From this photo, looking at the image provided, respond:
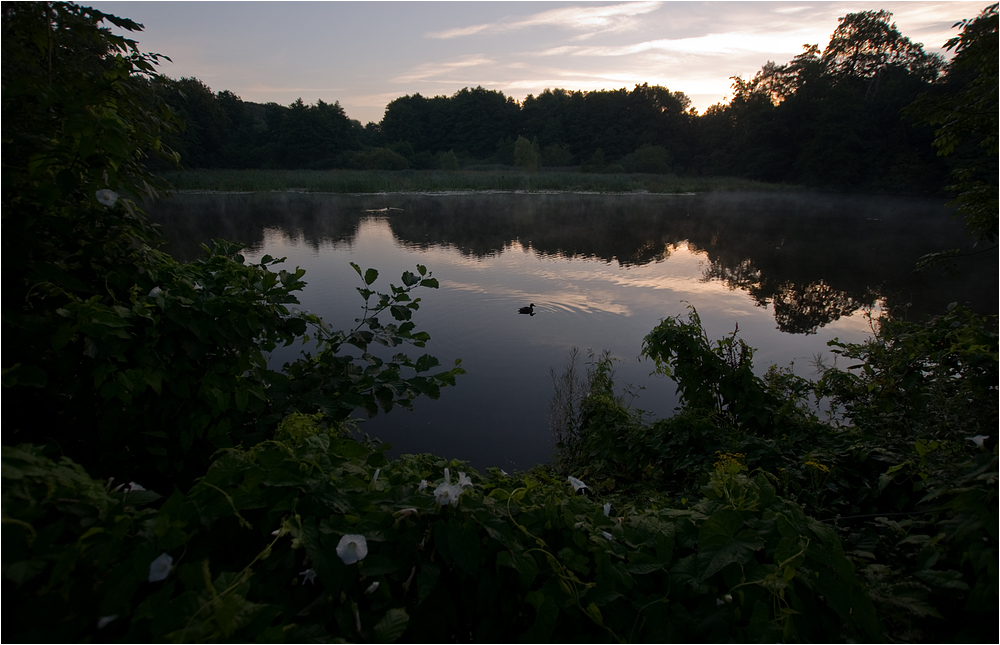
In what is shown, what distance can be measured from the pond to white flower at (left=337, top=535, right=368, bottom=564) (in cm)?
311

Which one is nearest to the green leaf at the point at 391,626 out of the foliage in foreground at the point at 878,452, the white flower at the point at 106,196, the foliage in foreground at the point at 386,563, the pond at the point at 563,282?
the foliage in foreground at the point at 386,563

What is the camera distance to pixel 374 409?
7.87ft

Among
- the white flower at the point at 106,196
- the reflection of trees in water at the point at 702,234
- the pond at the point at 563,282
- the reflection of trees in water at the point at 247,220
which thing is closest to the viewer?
the white flower at the point at 106,196

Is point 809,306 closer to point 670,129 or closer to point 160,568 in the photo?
point 160,568

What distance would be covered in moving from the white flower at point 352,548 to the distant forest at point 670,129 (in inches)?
1255

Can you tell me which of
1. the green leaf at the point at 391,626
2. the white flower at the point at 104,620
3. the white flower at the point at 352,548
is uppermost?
the white flower at the point at 352,548

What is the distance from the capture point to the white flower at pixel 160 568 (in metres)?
1.08

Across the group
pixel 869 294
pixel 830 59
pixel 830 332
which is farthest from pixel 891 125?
pixel 830 332

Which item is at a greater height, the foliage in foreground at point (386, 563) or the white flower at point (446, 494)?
the white flower at point (446, 494)

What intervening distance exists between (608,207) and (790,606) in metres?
23.5

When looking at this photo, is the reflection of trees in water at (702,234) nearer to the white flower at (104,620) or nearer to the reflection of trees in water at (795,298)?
the reflection of trees in water at (795,298)

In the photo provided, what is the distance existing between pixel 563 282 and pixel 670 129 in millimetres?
62203

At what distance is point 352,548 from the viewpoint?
46.9 inches

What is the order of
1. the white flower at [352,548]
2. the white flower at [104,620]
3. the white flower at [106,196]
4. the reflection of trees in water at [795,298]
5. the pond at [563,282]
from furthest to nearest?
the reflection of trees in water at [795,298], the pond at [563,282], the white flower at [106,196], the white flower at [352,548], the white flower at [104,620]
